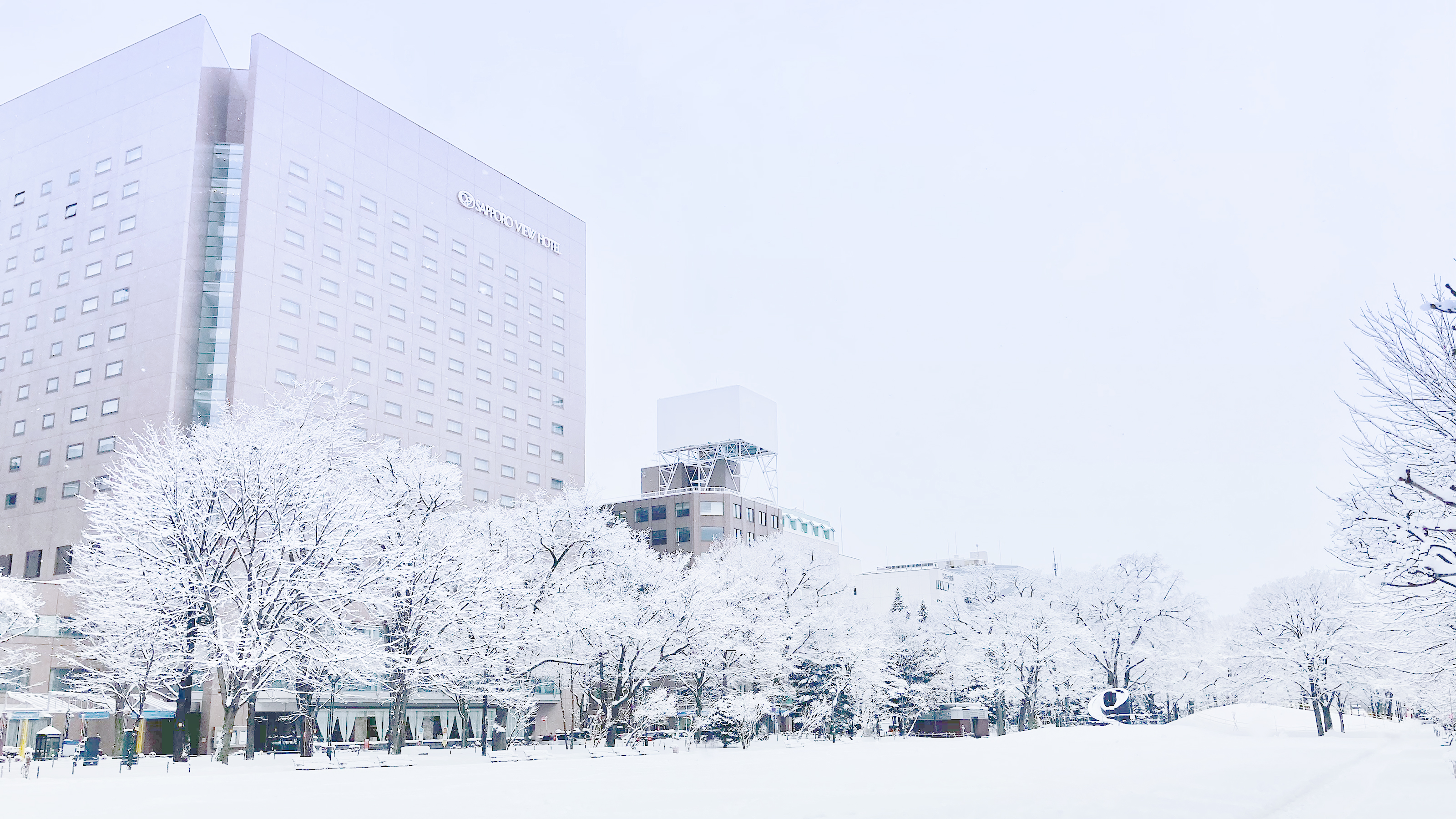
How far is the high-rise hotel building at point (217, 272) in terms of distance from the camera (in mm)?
86438

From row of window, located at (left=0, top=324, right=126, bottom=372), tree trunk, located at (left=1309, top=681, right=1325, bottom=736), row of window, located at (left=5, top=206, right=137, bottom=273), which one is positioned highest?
row of window, located at (left=5, top=206, right=137, bottom=273)

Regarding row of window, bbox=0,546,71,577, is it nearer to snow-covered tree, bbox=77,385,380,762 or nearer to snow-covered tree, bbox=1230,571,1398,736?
snow-covered tree, bbox=77,385,380,762

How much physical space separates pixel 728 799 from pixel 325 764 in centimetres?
2450

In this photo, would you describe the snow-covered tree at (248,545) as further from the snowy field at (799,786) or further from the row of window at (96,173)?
the row of window at (96,173)

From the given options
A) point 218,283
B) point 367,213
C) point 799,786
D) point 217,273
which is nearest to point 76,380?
point 218,283

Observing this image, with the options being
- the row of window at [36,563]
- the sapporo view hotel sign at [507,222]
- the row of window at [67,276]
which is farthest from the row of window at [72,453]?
the sapporo view hotel sign at [507,222]

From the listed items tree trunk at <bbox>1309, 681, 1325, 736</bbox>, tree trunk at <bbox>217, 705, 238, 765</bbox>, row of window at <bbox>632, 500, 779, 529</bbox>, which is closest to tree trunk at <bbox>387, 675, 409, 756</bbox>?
tree trunk at <bbox>217, 705, 238, 765</bbox>

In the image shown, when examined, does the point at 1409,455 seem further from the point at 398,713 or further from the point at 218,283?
the point at 218,283

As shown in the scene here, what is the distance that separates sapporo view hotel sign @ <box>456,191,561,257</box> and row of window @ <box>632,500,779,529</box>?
112 ft

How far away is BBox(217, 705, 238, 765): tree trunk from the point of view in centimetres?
4609

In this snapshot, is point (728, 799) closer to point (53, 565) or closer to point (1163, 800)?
point (1163, 800)

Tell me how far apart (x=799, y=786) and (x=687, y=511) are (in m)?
98.8

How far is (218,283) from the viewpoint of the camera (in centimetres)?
8838

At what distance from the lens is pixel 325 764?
1857 inches
